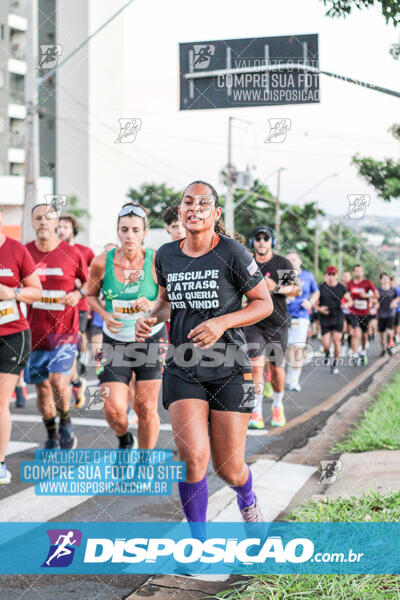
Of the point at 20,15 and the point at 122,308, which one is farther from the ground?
the point at 20,15

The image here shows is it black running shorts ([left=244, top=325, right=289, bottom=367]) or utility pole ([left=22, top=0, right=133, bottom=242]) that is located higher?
utility pole ([left=22, top=0, right=133, bottom=242])

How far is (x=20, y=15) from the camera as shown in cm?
6362

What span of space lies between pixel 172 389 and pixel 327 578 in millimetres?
1143

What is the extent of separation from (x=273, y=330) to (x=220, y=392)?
4.74 meters

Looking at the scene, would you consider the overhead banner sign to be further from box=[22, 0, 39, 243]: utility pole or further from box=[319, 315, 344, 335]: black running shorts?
box=[319, 315, 344, 335]: black running shorts

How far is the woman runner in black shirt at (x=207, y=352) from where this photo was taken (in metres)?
3.87

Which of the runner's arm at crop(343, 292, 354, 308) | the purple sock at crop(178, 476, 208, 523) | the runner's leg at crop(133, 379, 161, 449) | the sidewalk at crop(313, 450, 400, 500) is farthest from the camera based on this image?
the runner's arm at crop(343, 292, 354, 308)

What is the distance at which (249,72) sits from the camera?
4.83 m

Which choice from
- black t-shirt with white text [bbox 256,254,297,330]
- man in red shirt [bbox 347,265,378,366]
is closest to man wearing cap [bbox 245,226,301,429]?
black t-shirt with white text [bbox 256,254,297,330]

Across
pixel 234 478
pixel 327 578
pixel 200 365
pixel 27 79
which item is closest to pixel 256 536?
pixel 234 478

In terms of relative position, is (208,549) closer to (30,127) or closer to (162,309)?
(162,309)

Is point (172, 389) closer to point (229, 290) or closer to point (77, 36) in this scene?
point (229, 290)

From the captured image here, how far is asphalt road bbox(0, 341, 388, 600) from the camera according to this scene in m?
3.89

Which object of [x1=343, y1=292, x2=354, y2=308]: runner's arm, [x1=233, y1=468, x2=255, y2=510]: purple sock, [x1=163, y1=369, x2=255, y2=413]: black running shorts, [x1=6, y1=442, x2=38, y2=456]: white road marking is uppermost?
[x1=163, y1=369, x2=255, y2=413]: black running shorts
